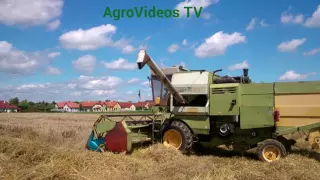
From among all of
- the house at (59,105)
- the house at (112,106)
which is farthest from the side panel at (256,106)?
the house at (59,105)

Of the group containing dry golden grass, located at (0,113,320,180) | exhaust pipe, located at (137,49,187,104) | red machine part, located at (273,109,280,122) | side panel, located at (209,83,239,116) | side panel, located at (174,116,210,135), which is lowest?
dry golden grass, located at (0,113,320,180)

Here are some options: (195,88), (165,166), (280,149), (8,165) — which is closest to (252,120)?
(280,149)

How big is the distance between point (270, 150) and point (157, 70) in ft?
12.4

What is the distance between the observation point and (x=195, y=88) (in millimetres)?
9875

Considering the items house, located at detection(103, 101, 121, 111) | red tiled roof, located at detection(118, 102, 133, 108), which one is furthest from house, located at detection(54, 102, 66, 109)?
red tiled roof, located at detection(118, 102, 133, 108)

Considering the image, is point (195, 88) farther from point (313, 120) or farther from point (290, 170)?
point (290, 170)

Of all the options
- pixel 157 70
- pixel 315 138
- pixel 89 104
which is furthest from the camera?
pixel 89 104

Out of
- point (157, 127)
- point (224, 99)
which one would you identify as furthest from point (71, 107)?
point (224, 99)

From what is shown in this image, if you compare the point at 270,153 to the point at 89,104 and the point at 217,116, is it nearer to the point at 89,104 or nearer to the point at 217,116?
the point at 217,116

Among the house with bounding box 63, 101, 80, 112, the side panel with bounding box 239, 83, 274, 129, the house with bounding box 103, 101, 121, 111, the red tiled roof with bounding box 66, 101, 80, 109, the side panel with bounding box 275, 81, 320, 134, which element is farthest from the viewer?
the red tiled roof with bounding box 66, 101, 80, 109

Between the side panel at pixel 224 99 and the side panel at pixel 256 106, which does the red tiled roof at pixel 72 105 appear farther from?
the side panel at pixel 256 106

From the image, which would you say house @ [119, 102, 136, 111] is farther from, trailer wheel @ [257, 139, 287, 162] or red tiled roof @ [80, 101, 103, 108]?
trailer wheel @ [257, 139, 287, 162]

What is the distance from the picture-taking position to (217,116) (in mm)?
9664

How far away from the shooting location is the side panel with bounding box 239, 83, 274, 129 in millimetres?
8680
